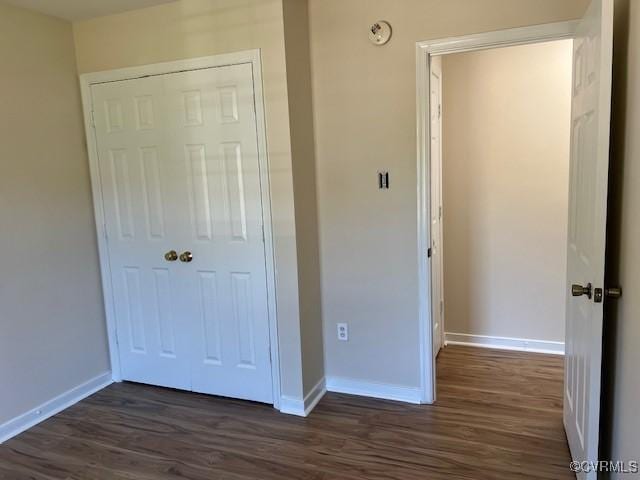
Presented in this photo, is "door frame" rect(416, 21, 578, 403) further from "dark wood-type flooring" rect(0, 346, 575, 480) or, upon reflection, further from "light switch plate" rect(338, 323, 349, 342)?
"light switch plate" rect(338, 323, 349, 342)

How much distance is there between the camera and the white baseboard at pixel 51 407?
2743 mm

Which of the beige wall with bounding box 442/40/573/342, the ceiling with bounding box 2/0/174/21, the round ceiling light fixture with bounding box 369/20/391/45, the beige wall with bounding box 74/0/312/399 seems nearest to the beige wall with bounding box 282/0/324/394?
the beige wall with bounding box 74/0/312/399

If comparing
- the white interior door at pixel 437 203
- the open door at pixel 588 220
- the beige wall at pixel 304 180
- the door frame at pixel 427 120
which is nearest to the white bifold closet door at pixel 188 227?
the beige wall at pixel 304 180

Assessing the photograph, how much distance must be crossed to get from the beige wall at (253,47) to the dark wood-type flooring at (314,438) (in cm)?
36

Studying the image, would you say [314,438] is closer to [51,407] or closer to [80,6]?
[51,407]

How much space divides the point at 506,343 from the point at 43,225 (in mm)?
3292

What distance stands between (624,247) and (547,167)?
181 centimetres

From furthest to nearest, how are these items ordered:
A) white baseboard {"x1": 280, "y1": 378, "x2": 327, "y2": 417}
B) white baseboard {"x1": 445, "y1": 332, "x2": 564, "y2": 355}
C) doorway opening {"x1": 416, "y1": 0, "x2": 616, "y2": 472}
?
white baseboard {"x1": 445, "y1": 332, "x2": 564, "y2": 355} < white baseboard {"x1": 280, "y1": 378, "x2": 327, "y2": 417} < doorway opening {"x1": 416, "y1": 0, "x2": 616, "y2": 472}

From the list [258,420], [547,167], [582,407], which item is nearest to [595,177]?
[582,407]

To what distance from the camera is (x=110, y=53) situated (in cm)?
303

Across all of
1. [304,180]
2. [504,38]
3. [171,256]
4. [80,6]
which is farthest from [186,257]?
[504,38]

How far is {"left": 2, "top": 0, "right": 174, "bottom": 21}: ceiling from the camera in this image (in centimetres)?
270

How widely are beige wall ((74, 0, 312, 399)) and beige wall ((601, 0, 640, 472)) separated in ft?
5.02

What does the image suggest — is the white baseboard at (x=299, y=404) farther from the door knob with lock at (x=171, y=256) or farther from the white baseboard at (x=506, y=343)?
the white baseboard at (x=506, y=343)
